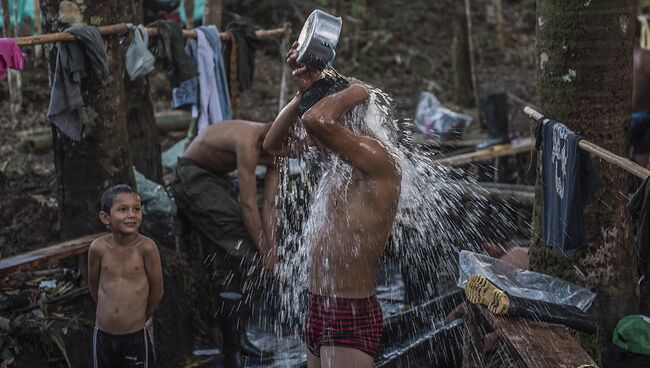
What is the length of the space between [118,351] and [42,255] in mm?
969

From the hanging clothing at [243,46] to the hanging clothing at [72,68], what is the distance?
2643 mm

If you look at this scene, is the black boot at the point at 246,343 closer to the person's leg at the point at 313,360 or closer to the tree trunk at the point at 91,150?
the tree trunk at the point at 91,150

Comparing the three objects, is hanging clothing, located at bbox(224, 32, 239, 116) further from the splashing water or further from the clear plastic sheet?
the clear plastic sheet

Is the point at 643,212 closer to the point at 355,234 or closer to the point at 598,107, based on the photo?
the point at 598,107

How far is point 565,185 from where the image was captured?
172 inches

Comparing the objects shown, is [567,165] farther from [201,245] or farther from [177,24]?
[177,24]

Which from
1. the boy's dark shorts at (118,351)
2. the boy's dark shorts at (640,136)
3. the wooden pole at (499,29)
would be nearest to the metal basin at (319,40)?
the boy's dark shorts at (118,351)

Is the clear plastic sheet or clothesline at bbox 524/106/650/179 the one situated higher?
clothesline at bbox 524/106/650/179

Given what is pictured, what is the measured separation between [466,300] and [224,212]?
2312mm

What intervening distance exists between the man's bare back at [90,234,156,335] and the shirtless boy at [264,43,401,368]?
1.29 metres

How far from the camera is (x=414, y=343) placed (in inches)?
206

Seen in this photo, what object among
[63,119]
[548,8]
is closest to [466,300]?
[548,8]

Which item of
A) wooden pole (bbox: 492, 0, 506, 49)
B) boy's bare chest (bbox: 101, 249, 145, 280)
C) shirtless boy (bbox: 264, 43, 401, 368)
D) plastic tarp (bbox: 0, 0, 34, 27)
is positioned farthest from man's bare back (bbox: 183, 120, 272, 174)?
wooden pole (bbox: 492, 0, 506, 49)

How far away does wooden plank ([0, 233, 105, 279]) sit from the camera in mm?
4840
